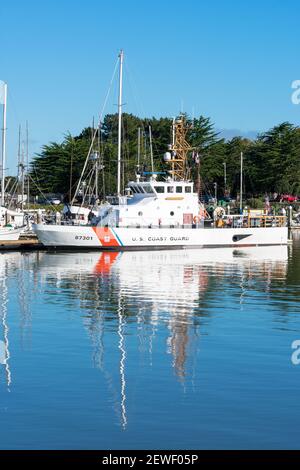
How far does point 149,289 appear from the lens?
36594mm

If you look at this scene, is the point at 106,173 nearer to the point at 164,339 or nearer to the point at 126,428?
the point at 164,339

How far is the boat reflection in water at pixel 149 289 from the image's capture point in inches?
895

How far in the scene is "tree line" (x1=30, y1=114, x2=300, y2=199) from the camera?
11112 cm

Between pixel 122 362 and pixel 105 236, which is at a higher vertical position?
pixel 105 236

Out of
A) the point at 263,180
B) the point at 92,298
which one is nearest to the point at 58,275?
the point at 92,298

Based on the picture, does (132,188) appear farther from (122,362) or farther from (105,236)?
(122,362)

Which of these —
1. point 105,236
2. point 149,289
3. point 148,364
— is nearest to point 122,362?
point 148,364

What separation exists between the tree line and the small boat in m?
39.1

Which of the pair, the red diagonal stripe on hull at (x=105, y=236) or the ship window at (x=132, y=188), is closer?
the red diagonal stripe on hull at (x=105, y=236)

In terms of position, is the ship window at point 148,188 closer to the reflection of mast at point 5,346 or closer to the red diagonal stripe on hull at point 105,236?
the red diagonal stripe on hull at point 105,236

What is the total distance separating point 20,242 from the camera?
6231 cm

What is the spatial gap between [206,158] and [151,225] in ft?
192

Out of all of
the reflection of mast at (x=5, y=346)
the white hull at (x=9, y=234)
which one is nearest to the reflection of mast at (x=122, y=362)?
the reflection of mast at (x=5, y=346)

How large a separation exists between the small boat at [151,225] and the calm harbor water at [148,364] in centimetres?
1883
